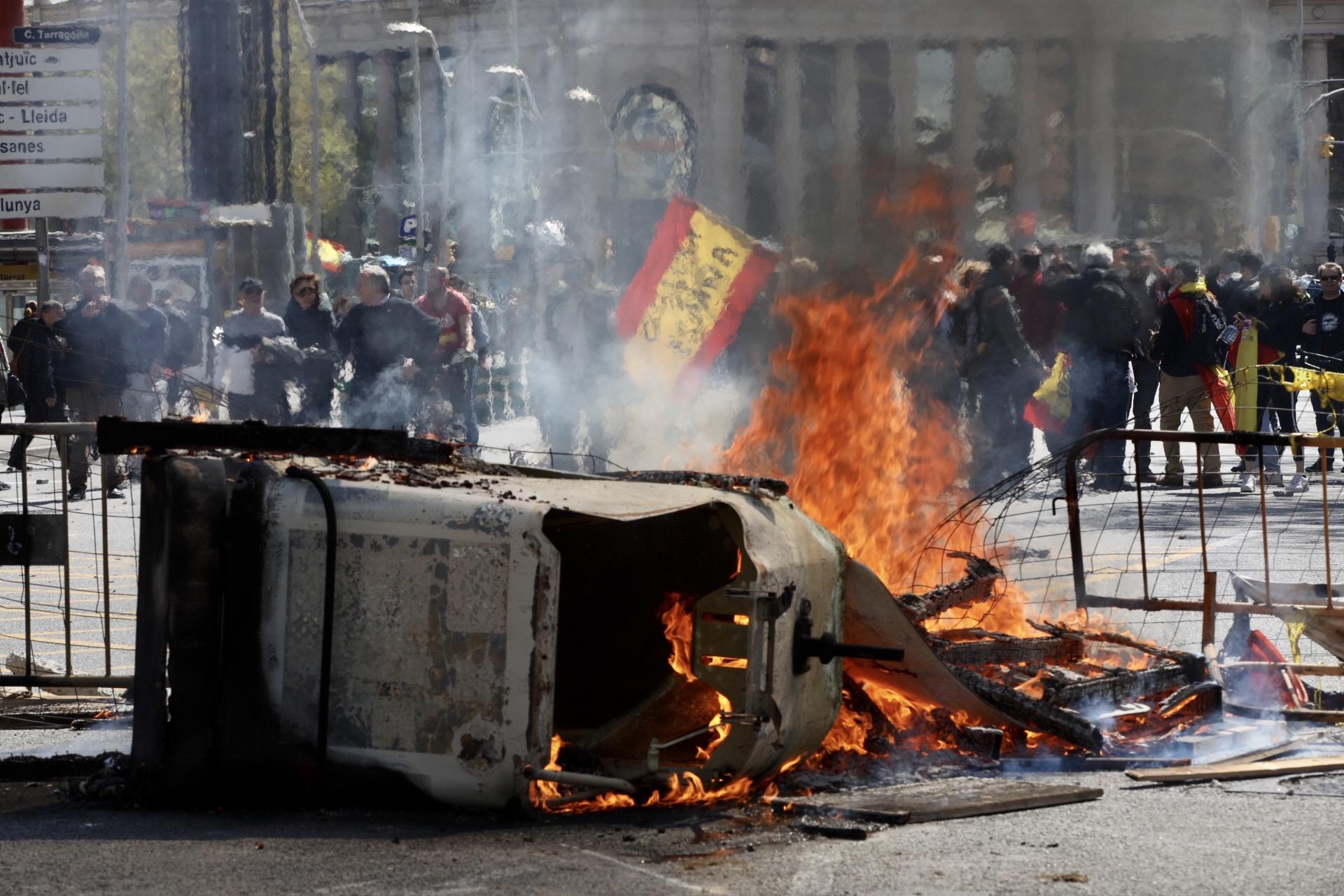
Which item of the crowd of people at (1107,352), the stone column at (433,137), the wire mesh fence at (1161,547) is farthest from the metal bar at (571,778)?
the stone column at (433,137)

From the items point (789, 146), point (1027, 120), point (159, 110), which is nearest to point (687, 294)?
point (789, 146)

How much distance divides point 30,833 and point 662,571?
2199 mm

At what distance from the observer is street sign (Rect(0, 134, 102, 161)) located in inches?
569

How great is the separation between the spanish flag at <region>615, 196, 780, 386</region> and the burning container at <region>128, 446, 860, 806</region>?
838 cm

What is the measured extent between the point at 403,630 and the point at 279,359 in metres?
9.13

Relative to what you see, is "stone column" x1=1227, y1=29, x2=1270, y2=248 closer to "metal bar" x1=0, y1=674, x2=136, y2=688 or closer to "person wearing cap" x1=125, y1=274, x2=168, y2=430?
"person wearing cap" x1=125, y1=274, x2=168, y2=430

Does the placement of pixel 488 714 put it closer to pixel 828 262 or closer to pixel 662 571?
pixel 662 571

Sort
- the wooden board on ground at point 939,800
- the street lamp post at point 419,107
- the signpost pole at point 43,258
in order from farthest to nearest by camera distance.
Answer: the street lamp post at point 419,107 → the signpost pole at point 43,258 → the wooden board on ground at point 939,800

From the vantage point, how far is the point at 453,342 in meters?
15.5

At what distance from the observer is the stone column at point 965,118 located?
12.2 metres

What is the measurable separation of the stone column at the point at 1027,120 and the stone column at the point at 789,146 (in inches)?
61.7

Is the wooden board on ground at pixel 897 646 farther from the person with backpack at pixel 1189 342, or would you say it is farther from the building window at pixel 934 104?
the person with backpack at pixel 1189 342

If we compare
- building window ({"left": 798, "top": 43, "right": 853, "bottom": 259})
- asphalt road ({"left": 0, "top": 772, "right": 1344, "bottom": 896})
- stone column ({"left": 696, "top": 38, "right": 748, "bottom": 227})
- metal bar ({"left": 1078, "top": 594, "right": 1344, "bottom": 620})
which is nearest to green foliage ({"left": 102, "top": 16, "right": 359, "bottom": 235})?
stone column ({"left": 696, "top": 38, "right": 748, "bottom": 227})

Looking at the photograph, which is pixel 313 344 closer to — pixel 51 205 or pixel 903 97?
pixel 51 205
